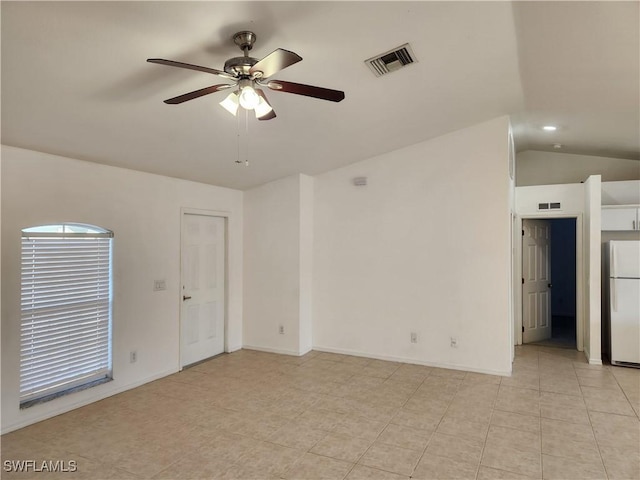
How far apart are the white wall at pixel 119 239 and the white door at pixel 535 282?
4.84m

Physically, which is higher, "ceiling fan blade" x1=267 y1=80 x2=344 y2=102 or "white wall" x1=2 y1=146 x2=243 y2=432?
"ceiling fan blade" x1=267 y1=80 x2=344 y2=102

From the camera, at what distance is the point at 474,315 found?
4527 mm

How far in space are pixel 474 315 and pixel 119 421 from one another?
3918mm

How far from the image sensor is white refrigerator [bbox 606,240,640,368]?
4695mm

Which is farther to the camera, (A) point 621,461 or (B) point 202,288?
(B) point 202,288

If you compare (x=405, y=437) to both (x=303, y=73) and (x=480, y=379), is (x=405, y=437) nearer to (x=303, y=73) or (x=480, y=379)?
(x=480, y=379)

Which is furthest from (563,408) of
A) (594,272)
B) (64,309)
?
(64,309)

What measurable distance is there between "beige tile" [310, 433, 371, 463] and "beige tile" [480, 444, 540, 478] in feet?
2.89

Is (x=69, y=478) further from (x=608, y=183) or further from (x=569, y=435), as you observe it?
(x=608, y=183)

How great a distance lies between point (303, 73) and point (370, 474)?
2.95m

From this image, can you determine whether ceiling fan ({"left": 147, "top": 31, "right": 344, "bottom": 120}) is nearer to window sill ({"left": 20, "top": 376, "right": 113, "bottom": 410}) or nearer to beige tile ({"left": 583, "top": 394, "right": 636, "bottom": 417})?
window sill ({"left": 20, "top": 376, "right": 113, "bottom": 410})

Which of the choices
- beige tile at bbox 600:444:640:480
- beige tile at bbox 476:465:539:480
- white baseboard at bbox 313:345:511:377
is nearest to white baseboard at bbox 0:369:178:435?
white baseboard at bbox 313:345:511:377

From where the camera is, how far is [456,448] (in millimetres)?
2855

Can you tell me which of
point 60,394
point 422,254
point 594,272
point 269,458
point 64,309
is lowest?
point 269,458
